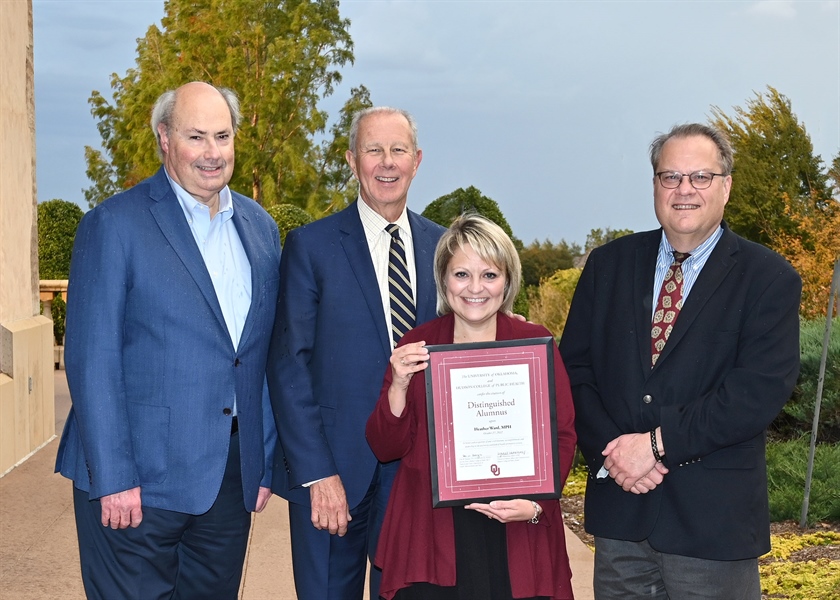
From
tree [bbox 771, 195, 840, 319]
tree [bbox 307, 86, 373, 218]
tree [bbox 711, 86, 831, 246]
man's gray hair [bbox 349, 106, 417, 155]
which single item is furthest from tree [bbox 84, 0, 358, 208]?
man's gray hair [bbox 349, 106, 417, 155]

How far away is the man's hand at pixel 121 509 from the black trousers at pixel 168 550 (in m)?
0.07

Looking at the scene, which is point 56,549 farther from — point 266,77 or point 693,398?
point 266,77

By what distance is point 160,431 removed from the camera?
Answer: 11.1 feet

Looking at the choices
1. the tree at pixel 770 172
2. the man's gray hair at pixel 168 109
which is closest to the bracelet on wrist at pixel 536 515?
the man's gray hair at pixel 168 109

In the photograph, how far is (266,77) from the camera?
108ft

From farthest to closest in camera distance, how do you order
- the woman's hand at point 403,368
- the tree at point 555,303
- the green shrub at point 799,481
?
the tree at point 555,303 → the green shrub at point 799,481 → the woman's hand at point 403,368

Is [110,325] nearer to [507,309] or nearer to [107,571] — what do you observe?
[107,571]

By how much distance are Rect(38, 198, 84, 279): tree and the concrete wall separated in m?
8.63

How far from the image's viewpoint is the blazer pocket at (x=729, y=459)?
3.24 meters

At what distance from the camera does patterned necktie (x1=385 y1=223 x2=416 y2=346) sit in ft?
12.0

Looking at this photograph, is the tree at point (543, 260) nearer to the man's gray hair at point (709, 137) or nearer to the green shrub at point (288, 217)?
the green shrub at point (288, 217)

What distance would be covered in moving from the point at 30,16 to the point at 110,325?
713cm

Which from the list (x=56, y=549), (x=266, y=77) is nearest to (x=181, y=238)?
(x=56, y=549)

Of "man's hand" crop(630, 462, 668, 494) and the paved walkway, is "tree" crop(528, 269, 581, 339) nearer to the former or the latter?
the paved walkway
